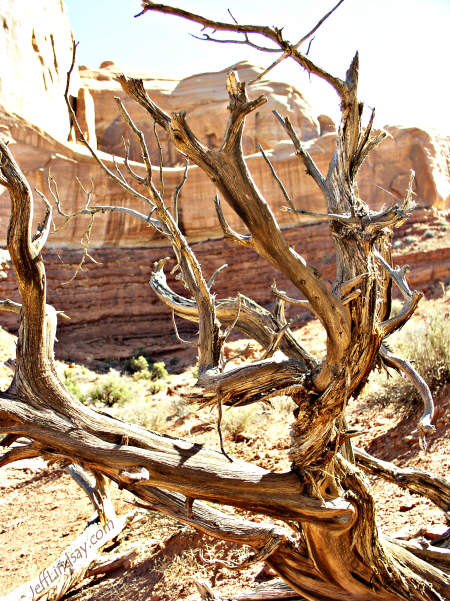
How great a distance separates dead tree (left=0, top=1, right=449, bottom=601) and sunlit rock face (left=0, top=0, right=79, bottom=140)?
1971 centimetres

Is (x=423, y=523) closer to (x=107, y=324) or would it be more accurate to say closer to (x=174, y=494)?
(x=174, y=494)

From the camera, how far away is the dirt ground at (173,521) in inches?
168

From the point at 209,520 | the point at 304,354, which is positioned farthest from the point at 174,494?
the point at 304,354

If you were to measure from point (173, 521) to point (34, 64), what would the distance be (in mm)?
23317

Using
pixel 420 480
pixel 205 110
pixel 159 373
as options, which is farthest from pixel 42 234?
pixel 205 110

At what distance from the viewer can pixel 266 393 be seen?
249 cm

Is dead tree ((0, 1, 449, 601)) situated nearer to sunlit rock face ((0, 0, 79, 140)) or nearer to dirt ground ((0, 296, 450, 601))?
dirt ground ((0, 296, 450, 601))

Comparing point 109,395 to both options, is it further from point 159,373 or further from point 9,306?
point 9,306

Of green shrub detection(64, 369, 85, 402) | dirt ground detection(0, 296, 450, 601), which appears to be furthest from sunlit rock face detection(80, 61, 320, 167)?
dirt ground detection(0, 296, 450, 601)

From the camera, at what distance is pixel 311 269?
2383 mm

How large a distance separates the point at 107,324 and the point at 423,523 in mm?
16740

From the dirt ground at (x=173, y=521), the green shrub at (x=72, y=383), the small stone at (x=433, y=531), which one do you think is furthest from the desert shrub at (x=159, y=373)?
the small stone at (x=433, y=531)

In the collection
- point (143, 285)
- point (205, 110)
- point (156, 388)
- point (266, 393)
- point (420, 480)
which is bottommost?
point (156, 388)

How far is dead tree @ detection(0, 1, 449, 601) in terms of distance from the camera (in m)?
2.30
